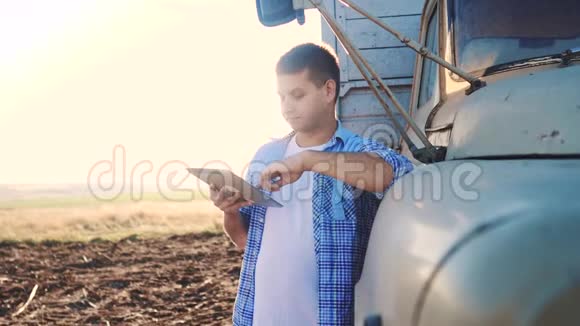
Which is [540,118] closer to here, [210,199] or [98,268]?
[210,199]

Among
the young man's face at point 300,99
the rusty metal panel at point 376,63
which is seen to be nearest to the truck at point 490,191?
the young man's face at point 300,99

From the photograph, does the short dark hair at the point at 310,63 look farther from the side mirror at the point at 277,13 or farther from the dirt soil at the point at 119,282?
the dirt soil at the point at 119,282

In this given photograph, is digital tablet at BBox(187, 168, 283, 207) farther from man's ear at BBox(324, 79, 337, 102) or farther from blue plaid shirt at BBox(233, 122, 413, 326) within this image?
man's ear at BBox(324, 79, 337, 102)

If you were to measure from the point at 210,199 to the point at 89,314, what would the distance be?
5161mm

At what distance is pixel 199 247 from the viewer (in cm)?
1152

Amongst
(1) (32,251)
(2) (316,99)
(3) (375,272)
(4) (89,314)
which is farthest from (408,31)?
(1) (32,251)

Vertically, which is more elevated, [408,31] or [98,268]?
[408,31]

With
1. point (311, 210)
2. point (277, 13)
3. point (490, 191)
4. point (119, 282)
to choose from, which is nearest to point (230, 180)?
point (311, 210)

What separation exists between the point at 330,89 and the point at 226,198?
48cm

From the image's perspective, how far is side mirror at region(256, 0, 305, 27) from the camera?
8.00 feet

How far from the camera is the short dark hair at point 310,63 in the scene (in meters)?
1.77

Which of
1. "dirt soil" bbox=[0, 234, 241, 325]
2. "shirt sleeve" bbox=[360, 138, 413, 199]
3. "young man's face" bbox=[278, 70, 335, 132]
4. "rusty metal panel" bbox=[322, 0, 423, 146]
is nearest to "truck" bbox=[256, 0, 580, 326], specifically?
"shirt sleeve" bbox=[360, 138, 413, 199]

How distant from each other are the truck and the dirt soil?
4582 millimetres

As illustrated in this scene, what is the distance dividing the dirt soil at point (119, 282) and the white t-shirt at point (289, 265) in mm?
4330
